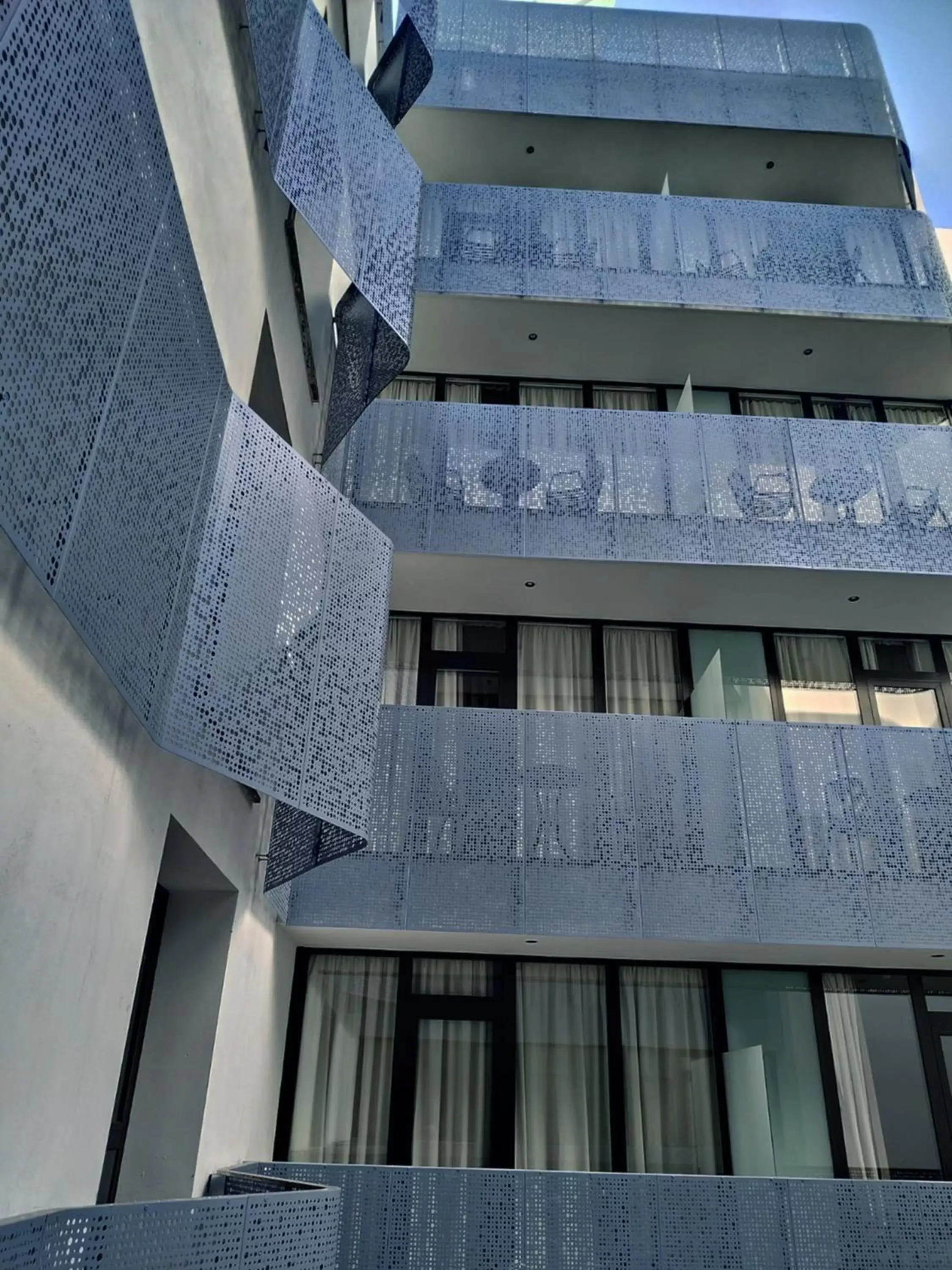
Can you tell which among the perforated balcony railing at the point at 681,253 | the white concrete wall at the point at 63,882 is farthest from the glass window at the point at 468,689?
the white concrete wall at the point at 63,882

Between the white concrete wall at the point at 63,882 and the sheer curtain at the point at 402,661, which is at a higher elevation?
the sheer curtain at the point at 402,661

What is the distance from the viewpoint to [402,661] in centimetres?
831

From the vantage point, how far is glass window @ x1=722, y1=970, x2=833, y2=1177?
652 centimetres

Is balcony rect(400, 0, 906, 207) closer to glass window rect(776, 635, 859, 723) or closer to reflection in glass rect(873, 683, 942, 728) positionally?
glass window rect(776, 635, 859, 723)

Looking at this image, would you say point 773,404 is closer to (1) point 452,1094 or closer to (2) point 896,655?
(2) point 896,655

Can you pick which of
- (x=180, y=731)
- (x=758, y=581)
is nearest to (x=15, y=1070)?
(x=180, y=731)

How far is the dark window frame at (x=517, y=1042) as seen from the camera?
6781 millimetres

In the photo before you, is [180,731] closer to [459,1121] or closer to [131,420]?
[131,420]

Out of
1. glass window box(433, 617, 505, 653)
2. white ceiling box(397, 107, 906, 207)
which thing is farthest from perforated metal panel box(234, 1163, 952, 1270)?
white ceiling box(397, 107, 906, 207)

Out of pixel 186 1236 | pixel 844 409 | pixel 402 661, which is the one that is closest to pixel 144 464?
pixel 186 1236

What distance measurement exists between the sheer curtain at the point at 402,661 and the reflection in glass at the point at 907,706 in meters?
4.24

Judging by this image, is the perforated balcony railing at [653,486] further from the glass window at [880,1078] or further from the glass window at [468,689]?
the glass window at [880,1078]

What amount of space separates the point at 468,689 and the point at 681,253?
489 centimetres

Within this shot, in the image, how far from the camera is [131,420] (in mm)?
2846
